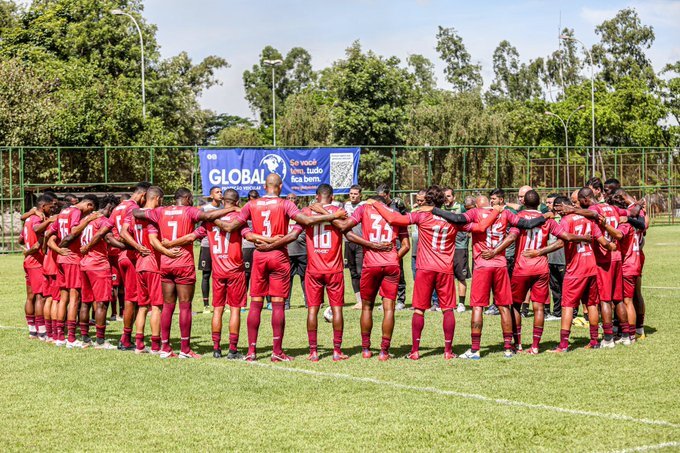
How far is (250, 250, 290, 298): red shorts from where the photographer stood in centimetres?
1171

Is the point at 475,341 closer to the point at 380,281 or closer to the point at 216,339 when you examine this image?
the point at 380,281

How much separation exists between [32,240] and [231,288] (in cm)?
375

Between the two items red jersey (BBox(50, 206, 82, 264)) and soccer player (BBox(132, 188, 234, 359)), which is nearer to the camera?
soccer player (BBox(132, 188, 234, 359))

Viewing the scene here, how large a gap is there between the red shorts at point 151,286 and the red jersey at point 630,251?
21.3 ft

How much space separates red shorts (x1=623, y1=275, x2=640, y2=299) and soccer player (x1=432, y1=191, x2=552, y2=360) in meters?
1.95

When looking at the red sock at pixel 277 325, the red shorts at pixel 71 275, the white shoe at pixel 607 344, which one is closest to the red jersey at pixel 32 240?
the red shorts at pixel 71 275

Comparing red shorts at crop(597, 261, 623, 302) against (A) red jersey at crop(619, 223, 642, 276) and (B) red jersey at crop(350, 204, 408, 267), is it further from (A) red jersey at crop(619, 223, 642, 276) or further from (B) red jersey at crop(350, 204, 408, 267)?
(B) red jersey at crop(350, 204, 408, 267)

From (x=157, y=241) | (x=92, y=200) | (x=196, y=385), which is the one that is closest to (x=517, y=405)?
(x=196, y=385)

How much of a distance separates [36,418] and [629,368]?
6735 millimetres

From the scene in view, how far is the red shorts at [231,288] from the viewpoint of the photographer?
11984 millimetres

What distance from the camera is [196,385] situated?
10344 mm

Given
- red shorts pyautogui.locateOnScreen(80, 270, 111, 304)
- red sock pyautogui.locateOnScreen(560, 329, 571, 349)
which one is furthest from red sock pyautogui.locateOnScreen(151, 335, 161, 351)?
red sock pyautogui.locateOnScreen(560, 329, 571, 349)

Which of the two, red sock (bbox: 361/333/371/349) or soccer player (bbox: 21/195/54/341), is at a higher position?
soccer player (bbox: 21/195/54/341)

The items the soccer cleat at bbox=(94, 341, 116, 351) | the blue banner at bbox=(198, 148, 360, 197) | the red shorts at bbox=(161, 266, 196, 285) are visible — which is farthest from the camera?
the blue banner at bbox=(198, 148, 360, 197)
